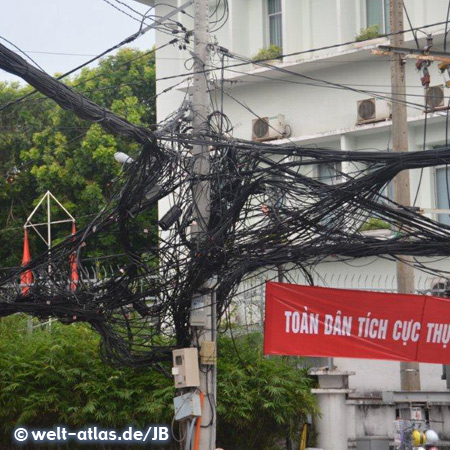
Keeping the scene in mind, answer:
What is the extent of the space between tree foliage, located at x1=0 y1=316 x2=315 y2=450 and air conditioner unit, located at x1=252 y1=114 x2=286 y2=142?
7.78 metres

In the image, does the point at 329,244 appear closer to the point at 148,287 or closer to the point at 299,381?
the point at 148,287

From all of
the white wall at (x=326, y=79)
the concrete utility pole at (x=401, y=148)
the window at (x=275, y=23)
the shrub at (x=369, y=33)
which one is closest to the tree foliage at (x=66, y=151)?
the white wall at (x=326, y=79)

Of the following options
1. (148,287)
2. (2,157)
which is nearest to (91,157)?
(2,157)

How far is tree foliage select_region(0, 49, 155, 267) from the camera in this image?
28562 mm

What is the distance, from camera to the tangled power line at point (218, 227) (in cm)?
1178

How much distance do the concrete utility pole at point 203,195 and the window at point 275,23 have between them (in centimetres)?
1015

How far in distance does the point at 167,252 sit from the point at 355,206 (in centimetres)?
229

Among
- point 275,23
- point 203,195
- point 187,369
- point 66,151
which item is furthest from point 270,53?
point 187,369

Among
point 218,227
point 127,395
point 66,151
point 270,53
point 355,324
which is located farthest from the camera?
point 66,151

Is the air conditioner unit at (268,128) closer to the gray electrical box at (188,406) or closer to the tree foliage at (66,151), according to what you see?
the tree foliage at (66,151)

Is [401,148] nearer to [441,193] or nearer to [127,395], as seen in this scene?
[127,395]

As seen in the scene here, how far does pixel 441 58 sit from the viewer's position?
1338 cm

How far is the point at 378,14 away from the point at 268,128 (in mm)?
3268

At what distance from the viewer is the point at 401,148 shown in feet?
49.0
